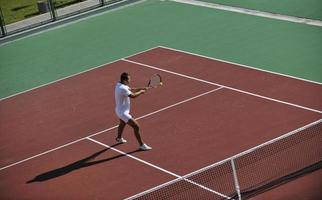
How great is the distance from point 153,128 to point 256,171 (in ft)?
12.5

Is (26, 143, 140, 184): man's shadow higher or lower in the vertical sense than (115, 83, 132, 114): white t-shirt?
lower

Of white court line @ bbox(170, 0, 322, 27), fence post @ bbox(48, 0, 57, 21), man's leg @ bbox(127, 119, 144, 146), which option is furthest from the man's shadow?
fence post @ bbox(48, 0, 57, 21)

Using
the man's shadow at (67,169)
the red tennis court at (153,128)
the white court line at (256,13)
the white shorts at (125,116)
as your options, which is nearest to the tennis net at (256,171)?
the red tennis court at (153,128)

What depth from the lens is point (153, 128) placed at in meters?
16.9

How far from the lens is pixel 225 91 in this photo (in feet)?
60.1

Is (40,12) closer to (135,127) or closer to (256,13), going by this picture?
(256,13)

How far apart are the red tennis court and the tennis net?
39 mm

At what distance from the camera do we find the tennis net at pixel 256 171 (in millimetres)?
13188

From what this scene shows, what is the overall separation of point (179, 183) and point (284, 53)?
7907mm

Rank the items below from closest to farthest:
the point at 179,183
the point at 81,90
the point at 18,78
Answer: the point at 179,183 < the point at 81,90 < the point at 18,78

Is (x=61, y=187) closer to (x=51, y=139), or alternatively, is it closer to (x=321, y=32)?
(x=51, y=139)

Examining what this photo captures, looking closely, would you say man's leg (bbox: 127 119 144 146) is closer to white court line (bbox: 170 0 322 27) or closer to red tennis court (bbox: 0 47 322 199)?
red tennis court (bbox: 0 47 322 199)

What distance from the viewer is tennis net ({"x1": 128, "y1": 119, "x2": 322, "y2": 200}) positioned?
43.3ft

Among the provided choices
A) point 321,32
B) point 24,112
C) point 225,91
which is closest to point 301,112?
point 225,91
